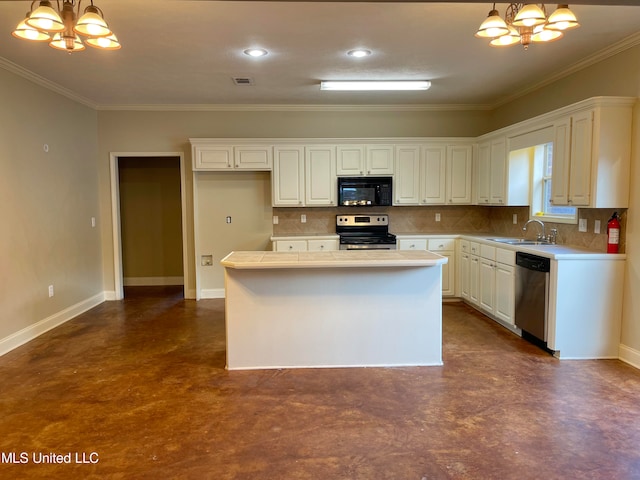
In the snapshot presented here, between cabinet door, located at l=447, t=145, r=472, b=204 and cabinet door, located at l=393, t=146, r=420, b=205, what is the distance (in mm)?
448

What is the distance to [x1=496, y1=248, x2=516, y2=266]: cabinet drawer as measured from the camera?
4.22 metres

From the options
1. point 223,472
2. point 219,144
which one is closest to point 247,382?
point 223,472

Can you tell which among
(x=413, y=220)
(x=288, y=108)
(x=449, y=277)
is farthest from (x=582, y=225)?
(x=288, y=108)

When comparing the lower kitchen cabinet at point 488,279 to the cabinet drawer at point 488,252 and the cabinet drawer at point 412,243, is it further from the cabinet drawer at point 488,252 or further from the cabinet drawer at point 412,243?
the cabinet drawer at point 412,243

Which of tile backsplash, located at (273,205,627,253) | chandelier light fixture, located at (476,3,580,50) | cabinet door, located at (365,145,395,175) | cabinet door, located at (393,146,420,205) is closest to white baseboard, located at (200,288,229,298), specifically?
tile backsplash, located at (273,205,627,253)

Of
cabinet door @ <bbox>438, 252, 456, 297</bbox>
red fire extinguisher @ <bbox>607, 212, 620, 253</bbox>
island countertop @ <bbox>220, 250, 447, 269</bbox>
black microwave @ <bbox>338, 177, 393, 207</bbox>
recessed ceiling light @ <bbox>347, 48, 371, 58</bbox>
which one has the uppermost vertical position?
recessed ceiling light @ <bbox>347, 48, 371, 58</bbox>

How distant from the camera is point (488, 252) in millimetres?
4754

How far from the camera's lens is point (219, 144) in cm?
561

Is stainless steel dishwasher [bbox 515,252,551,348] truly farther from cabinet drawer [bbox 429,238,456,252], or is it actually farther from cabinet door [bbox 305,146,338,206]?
cabinet door [bbox 305,146,338,206]

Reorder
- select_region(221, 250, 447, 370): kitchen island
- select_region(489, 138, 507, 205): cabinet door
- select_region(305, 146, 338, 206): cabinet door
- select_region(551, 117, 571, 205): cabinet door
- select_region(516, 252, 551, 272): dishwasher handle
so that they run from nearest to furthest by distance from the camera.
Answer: select_region(221, 250, 447, 370): kitchen island
select_region(516, 252, 551, 272): dishwasher handle
select_region(551, 117, 571, 205): cabinet door
select_region(489, 138, 507, 205): cabinet door
select_region(305, 146, 338, 206): cabinet door

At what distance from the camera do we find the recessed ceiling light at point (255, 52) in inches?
146

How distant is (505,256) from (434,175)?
5.91 feet

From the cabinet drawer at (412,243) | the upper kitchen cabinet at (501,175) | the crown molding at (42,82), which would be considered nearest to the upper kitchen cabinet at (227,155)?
the crown molding at (42,82)

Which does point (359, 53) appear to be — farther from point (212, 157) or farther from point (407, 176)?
point (212, 157)
